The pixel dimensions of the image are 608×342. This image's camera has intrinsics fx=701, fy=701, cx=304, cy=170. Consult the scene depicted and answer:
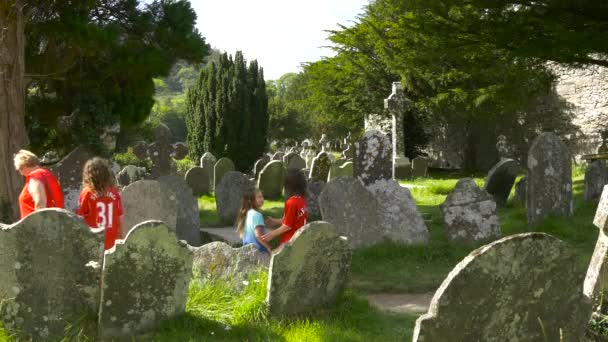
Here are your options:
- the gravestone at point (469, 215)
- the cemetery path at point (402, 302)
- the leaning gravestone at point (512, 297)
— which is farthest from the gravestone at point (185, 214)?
the leaning gravestone at point (512, 297)

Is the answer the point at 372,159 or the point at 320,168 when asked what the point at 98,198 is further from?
the point at 320,168

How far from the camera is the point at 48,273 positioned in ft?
→ 16.3

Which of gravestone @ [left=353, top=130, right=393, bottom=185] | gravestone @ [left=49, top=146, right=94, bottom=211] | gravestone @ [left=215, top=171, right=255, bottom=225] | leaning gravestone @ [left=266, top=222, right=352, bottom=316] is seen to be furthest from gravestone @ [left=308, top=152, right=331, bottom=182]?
leaning gravestone @ [left=266, top=222, right=352, bottom=316]

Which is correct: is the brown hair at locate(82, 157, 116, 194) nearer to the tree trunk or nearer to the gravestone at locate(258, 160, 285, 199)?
the tree trunk

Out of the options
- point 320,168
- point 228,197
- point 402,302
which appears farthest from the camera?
point 320,168

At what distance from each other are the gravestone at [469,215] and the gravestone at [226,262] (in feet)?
13.4

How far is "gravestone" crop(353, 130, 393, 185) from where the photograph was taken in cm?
1045

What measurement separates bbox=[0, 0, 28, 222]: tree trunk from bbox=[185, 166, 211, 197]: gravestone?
529cm

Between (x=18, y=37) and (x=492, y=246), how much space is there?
35.0 feet

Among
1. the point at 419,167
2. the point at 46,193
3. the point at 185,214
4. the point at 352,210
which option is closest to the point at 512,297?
the point at 46,193

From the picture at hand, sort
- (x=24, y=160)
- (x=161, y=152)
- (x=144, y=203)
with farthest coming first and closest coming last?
(x=161, y=152), (x=144, y=203), (x=24, y=160)

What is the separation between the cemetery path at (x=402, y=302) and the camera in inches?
268

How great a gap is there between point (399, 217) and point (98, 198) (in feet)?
16.4

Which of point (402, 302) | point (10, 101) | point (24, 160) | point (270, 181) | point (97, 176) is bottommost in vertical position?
point (402, 302)
